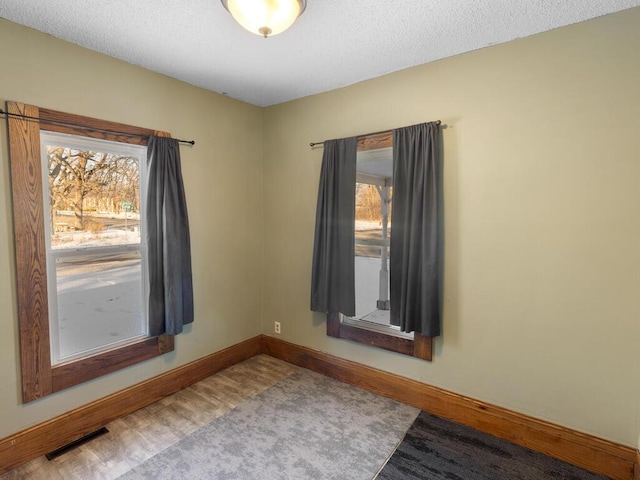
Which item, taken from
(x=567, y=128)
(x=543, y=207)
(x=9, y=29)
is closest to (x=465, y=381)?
(x=543, y=207)

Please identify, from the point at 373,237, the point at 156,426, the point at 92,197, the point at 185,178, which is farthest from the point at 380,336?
the point at 92,197

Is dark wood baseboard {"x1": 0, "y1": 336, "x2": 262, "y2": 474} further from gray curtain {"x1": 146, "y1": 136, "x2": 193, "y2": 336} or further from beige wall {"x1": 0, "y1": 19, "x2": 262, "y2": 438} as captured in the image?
gray curtain {"x1": 146, "y1": 136, "x2": 193, "y2": 336}

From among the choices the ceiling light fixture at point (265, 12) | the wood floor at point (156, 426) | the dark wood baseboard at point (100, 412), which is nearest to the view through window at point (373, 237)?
the wood floor at point (156, 426)

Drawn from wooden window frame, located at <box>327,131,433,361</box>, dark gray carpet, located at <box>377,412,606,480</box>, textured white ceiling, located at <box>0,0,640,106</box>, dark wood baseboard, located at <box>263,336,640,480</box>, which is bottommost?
dark gray carpet, located at <box>377,412,606,480</box>

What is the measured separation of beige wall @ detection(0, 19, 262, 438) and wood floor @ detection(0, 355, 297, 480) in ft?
0.81

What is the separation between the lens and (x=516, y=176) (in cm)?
208

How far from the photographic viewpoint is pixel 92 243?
2.27 m

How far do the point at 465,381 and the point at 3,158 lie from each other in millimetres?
3236

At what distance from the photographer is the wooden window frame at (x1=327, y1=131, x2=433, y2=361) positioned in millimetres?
2473

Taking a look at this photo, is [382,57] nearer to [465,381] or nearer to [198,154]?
[198,154]

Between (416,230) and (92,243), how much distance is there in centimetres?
230

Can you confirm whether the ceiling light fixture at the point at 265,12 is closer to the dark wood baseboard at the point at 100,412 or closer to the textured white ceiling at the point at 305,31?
the textured white ceiling at the point at 305,31

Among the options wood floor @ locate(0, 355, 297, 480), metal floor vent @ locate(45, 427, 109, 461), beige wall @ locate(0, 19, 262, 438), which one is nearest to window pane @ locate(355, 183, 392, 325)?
wood floor @ locate(0, 355, 297, 480)

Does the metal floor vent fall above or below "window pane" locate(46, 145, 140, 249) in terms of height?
below
